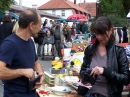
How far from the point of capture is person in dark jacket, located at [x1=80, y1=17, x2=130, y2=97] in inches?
106

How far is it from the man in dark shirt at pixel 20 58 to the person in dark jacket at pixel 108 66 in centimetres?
60

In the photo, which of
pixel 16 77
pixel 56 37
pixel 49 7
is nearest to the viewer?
pixel 16 77

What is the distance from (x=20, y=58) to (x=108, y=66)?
0.84m

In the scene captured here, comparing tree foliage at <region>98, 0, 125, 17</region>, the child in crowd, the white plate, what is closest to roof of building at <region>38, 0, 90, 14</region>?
tree foliage at <region>98, 0, 125, 17</region>

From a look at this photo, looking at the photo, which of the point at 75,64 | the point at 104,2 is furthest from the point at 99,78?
the point at 104,2

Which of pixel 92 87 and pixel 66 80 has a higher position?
pixel 92 87

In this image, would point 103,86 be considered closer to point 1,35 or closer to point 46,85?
point 46,85

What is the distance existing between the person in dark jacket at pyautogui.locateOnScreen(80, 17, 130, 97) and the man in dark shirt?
1.96ft

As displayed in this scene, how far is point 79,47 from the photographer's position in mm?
7832

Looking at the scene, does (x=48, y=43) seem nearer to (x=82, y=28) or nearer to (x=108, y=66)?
Answer: (x=82, y=28)

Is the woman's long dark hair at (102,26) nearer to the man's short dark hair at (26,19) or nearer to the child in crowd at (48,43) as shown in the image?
the man's short dark hair at (26,19)

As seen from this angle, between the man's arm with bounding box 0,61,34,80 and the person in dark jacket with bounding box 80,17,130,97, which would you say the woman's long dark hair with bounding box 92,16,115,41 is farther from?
the man's arm with bounding box 0,61,34,80

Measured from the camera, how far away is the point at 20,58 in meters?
2.58

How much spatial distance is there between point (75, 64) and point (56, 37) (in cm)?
776
